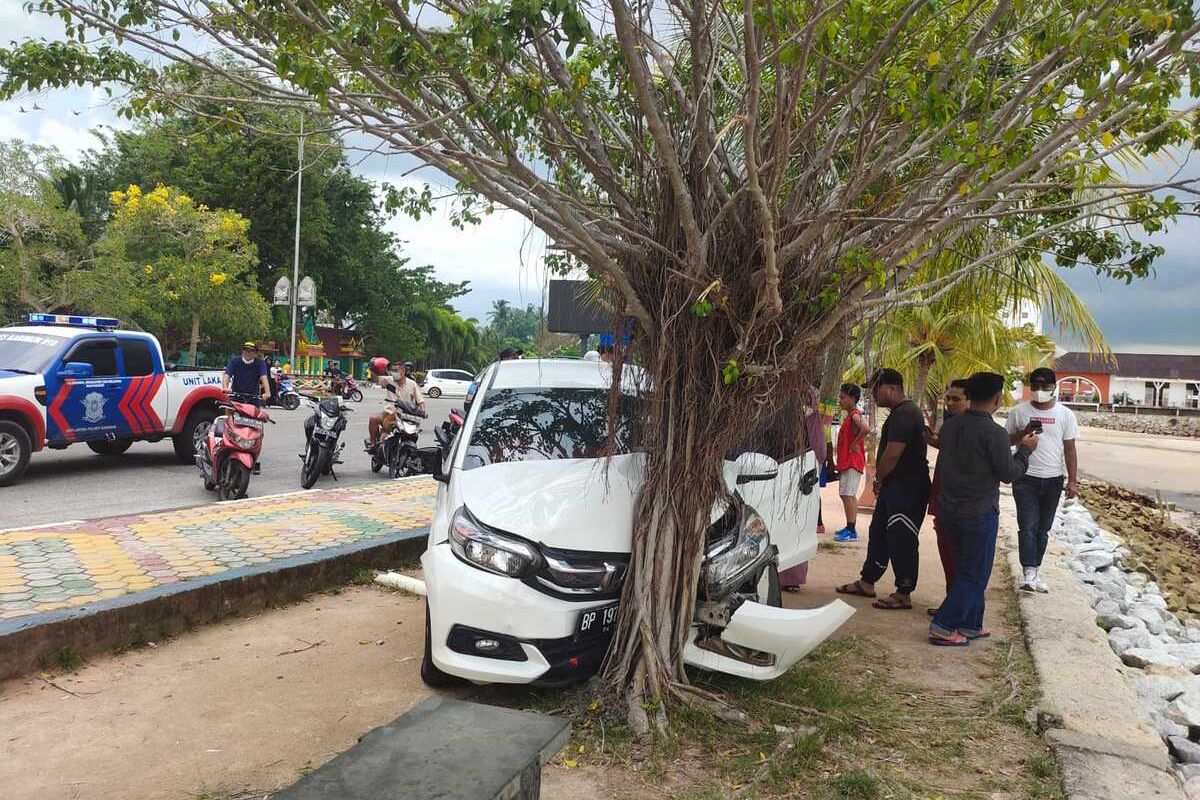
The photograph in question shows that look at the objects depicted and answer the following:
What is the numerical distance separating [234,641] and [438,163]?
3320 millimetres

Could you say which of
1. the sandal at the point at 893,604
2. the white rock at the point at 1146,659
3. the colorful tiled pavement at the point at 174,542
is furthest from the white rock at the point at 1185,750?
the colorful tiled pavement at the point at 174,542

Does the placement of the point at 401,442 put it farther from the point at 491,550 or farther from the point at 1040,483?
the point at 491,550

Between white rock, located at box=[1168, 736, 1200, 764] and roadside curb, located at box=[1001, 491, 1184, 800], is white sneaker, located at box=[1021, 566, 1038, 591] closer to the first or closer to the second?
roadside curb, located at box=[1001, 491, 1184, 800]

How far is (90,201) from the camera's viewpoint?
127 ft

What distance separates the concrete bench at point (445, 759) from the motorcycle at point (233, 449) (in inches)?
309

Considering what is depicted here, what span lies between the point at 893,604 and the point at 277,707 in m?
4.41

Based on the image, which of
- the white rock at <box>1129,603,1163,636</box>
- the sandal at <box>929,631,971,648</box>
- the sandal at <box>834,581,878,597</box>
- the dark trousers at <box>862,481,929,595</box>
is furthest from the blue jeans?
the white rock at <box>1129,603,1163,636</box>

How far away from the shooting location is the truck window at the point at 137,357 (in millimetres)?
11281

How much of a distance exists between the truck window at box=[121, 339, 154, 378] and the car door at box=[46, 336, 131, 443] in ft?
0.41

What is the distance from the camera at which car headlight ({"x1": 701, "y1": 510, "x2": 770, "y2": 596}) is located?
15.3 feet

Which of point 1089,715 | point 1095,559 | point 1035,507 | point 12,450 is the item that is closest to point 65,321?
point 12,450

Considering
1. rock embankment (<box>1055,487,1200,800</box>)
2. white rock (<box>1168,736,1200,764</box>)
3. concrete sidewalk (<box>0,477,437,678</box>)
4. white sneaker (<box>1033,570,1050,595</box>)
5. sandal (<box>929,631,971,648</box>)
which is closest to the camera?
white rock (<box>1168,736,1200,764</box>)

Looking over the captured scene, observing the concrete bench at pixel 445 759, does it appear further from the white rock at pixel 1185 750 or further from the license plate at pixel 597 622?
the white rock at pixel 1185 750

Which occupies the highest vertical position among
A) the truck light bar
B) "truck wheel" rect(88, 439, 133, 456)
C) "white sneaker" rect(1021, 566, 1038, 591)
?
the truck light bar
